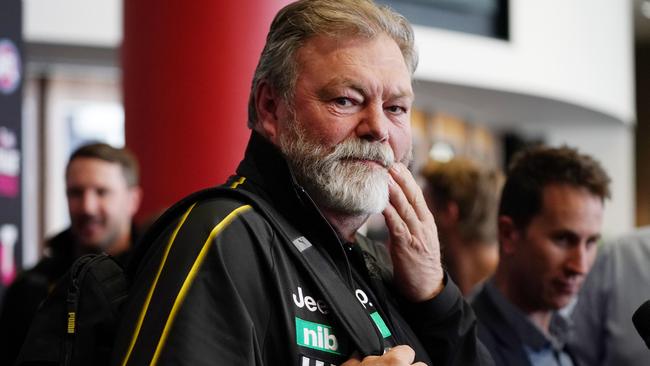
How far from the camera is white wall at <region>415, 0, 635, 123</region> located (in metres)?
9.27

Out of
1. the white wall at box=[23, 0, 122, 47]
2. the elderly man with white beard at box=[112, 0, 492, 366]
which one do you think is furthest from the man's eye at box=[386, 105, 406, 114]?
the white wall at box=[23, 0, 122, 47]

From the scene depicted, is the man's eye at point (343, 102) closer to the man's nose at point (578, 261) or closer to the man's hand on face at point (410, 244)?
the man's hand on face at point (410, 244)

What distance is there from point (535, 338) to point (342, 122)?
43.4 inches

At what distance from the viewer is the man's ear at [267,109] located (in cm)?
185

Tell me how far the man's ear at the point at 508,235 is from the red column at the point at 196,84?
1.35m

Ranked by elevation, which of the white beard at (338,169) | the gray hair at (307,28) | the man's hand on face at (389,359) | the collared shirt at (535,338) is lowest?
the collared shirt at (535,338)

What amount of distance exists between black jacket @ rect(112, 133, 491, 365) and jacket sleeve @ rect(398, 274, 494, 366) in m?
0.08

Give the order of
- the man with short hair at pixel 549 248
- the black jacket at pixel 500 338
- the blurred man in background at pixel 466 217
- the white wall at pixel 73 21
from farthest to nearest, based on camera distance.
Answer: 1. the white wall at pixel 73 21
2. the blurred man in background at pixel 466 217
3. the man with short hair at pixel 549 248
4. the black jacket at pixel 500 338

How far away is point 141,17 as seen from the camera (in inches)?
163

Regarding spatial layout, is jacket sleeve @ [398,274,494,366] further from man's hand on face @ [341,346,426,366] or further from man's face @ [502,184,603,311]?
man's face @ [502,184,603,311]

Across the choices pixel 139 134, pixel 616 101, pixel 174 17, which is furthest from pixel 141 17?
pixel 616 101

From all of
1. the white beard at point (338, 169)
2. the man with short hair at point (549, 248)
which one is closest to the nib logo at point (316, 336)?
the white beard at point (338, 169)

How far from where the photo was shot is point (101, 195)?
3973 millimetres

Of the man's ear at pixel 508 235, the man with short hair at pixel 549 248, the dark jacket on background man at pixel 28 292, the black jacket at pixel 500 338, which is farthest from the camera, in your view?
the dark jacket on background man at pixel 28 292
